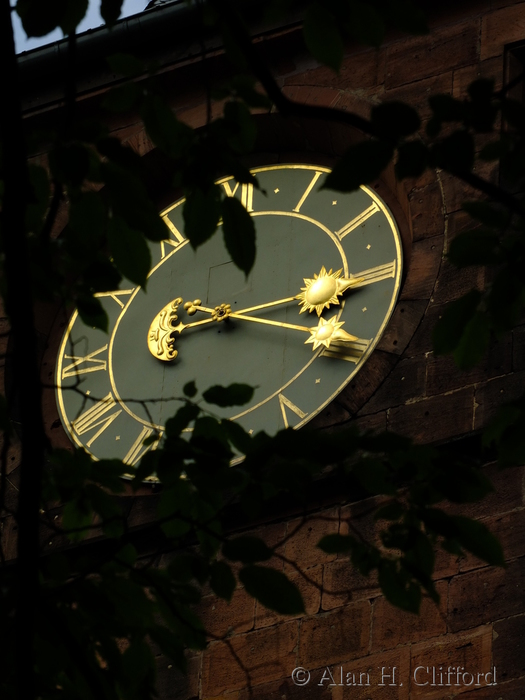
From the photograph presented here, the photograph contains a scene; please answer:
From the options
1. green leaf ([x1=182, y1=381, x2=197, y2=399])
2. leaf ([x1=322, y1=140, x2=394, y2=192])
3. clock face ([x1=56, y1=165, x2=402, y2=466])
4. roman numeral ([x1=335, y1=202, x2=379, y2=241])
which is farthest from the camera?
roman numeral ([x1=335, y1=202, x2=379, y2=241])

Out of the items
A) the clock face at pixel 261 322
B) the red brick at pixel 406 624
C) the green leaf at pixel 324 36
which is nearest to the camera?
the green leaf at pixel 324 36

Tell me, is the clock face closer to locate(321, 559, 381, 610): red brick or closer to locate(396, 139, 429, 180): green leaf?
locate(321, 559, 381, 610): red brick

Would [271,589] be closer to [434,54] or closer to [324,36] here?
[324,36]

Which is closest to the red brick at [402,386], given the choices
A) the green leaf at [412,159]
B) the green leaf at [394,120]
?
the green leaf at [412,159]

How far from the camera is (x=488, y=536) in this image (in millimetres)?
4082

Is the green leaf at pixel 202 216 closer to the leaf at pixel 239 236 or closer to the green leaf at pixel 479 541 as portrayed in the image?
the leaf at pixel 239 236

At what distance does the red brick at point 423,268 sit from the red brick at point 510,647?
1.97 metres

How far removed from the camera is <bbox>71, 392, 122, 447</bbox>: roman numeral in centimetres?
847

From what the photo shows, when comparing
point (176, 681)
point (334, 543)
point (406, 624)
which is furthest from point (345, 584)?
point (334, 543)

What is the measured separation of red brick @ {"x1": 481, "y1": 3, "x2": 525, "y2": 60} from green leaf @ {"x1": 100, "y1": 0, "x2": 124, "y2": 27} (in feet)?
13.9

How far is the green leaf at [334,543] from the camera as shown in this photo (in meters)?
4.37

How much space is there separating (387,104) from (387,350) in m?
3.88

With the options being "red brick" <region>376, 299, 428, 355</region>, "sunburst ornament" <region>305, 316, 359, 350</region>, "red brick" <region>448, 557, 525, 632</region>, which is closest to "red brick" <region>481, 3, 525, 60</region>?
"red brick" <region>376, 299, 428, 355</region>

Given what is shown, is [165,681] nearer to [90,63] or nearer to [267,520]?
[267,520]
